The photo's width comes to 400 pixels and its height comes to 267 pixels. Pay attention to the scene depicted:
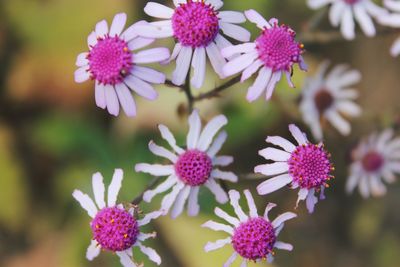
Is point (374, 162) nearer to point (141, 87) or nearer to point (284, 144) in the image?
point (284, 144)

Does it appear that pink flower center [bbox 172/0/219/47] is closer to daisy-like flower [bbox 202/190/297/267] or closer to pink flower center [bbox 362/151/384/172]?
daisy-like flower [bbox 202/190/297/267]

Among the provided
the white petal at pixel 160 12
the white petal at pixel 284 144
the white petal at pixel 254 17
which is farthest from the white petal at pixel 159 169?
the white petal at pixel 254 17

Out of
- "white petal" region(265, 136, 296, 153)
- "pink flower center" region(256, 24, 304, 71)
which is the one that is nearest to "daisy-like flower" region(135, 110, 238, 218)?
"white petal" region(265, 136, 296, 153)

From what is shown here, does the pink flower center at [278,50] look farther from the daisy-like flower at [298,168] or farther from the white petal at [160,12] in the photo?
the white petal at [160,12]

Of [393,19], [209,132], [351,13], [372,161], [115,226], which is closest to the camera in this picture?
[115,226]

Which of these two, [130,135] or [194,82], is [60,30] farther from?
[194,82]

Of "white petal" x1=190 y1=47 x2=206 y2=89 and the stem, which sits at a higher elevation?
"white petal" x1=190 y1=47 x2=206 y2=89

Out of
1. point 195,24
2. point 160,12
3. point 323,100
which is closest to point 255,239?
point 195,24
